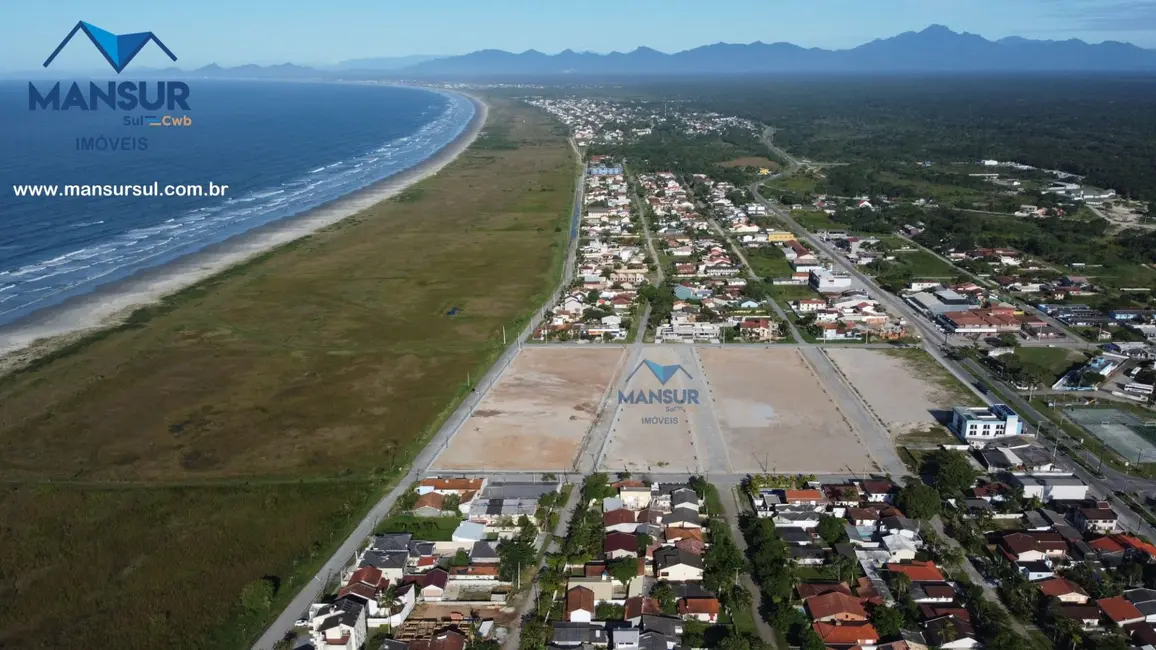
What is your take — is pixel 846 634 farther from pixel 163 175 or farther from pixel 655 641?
pixel 163 175

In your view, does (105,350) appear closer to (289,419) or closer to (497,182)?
(289,419)

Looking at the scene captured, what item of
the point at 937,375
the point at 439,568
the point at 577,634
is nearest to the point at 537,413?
the point at 439,568

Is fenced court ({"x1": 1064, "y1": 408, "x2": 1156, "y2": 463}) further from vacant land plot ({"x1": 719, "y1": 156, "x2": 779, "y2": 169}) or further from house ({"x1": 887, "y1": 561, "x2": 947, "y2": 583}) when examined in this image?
vacant land plot ({"x1": 719, "y1": 156, "x2": 779, "y2": 169})

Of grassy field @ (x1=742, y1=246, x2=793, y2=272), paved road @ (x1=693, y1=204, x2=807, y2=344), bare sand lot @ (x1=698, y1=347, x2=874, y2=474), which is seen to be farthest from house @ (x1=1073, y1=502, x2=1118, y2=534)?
grassy field @ (x1=742, y1=246, x2=793, y2=272)

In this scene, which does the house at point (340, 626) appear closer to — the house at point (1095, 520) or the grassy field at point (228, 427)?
the grassy field at point (228, 427)

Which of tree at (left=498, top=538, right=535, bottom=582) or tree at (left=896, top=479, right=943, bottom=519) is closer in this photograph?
tree at (left=498, top=538, right=535, bottom=582)

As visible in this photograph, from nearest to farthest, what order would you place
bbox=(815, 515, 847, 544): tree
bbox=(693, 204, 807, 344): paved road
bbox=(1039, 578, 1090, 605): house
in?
bbox=(1039, 578, 1090, 605): house, bbox=(815, 515, 847, 544): tree, bbox=(693, 204, 807, 344): paved road
